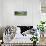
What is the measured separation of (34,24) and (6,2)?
1086 mm

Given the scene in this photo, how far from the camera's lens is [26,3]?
4113mm

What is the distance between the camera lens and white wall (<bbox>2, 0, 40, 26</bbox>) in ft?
13.4

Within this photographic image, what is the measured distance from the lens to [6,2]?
162 inches

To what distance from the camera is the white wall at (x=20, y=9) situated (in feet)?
13.4

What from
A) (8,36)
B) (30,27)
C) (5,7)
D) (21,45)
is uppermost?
(5,7)

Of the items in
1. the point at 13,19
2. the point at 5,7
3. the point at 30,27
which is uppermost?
the point at 5,7

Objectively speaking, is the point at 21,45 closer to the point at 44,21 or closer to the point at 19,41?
the point at 19,41

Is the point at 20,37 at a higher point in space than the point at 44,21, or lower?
lower

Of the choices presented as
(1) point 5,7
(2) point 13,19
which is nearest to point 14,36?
(2) point 13,19

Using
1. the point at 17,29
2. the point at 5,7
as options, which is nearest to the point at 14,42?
the point at 17,29

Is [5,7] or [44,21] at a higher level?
[5,7]

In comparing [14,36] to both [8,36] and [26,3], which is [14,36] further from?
[26,3]

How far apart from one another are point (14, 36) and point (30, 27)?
0.56m

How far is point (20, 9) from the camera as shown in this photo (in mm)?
4102
